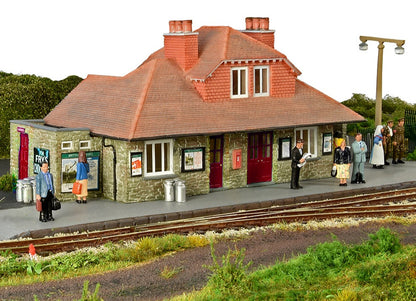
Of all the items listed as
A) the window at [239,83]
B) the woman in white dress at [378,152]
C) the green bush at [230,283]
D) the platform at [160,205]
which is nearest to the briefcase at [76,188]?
the platform at [160,205]

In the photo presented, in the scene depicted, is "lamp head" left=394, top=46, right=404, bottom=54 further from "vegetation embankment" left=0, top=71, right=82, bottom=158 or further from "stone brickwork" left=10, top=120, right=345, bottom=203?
"vegetation embankment" left=0, top=71, right=82, bottom=158

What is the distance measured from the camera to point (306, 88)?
3278 centimetres

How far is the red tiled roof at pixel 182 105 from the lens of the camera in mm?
28469

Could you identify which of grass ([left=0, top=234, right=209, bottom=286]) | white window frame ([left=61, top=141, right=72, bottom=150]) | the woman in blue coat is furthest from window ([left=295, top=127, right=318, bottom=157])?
grass ([left=0, top=234, right=209, bottom=286])

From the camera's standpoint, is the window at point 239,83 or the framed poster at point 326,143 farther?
the framed poster at point 326,143

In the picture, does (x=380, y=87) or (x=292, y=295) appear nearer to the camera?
(x=292, y=295)

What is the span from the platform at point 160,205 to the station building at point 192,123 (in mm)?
584

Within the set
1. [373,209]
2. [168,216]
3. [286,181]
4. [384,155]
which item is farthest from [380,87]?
[168,216]

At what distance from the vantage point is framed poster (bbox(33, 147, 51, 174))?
28625mm

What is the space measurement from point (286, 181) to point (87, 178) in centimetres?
739

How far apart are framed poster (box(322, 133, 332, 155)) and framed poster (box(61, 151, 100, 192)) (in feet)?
27.8

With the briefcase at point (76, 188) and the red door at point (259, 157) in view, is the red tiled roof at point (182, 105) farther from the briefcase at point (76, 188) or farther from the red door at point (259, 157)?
the briefcase at point (76, 188)

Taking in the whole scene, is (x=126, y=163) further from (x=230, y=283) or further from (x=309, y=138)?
(x=230, y=283)

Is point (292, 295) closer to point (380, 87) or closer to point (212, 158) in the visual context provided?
point (212, 158)
